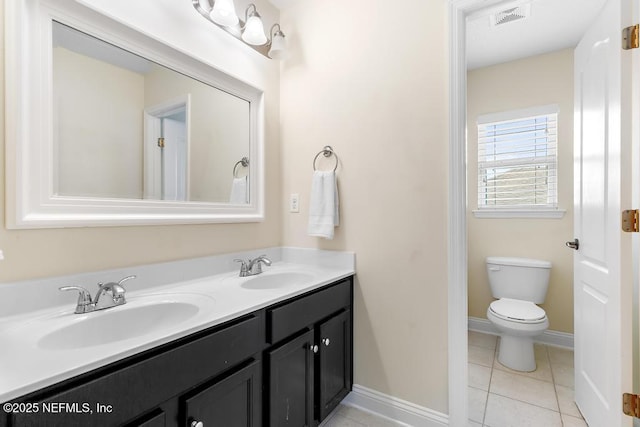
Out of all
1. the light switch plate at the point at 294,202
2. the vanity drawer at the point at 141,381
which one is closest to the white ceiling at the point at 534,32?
the light switch plate at the point at 294,202

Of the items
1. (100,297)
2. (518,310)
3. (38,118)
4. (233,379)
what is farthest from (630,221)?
(38,118)

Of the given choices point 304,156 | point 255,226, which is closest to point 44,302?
point 255,226

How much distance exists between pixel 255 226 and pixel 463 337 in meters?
1.30

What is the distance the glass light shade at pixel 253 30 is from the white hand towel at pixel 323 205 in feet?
2.69

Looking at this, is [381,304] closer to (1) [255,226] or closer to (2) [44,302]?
(1) [255,226]

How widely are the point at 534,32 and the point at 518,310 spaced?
2051 mm

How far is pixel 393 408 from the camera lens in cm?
161

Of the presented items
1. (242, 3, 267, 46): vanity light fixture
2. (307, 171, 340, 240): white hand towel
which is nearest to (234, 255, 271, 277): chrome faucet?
(307, 171, 340, 240): white hand towel

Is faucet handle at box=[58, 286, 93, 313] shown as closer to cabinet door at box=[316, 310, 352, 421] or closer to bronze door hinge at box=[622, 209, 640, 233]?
cabinet door at box=[316, 310, 352, 421]

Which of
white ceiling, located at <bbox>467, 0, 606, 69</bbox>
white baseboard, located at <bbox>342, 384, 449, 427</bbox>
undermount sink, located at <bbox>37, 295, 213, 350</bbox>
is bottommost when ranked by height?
white baseboard, located at <bbox>342, 384, 449, 427</bbox>

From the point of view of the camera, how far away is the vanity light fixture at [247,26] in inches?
58.6

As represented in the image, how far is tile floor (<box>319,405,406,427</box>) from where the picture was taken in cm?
157

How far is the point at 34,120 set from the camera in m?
1.00

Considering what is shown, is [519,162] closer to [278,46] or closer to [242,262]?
[278,46]
